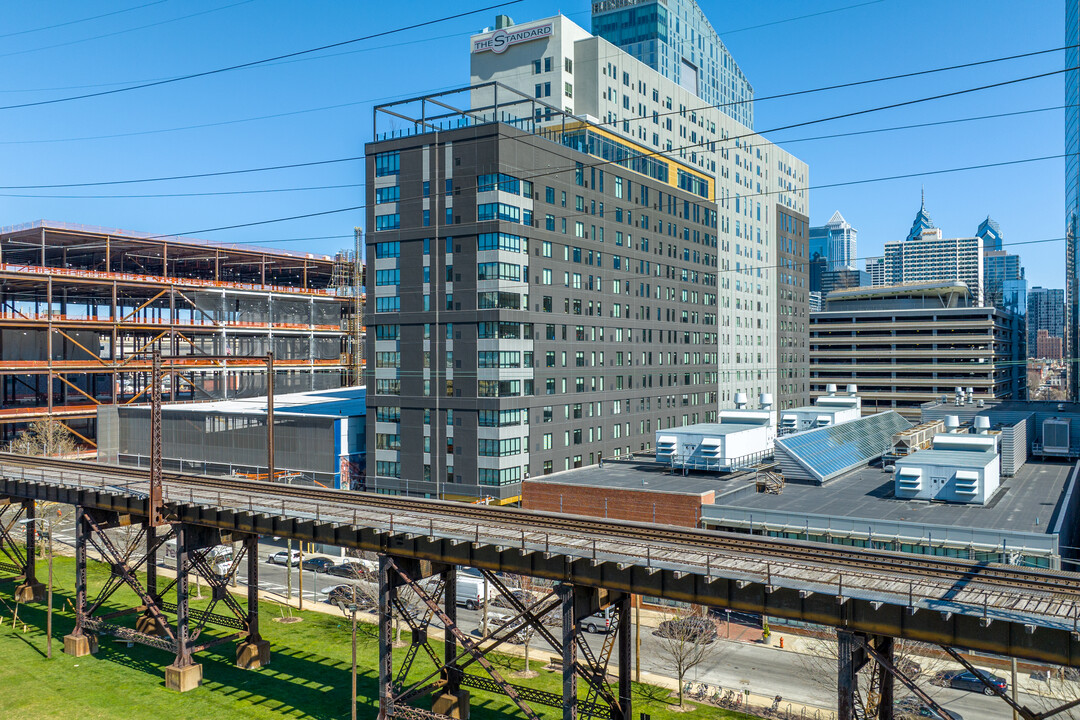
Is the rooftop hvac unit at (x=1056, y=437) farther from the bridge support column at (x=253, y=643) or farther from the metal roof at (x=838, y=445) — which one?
the bridge support column at (x=253, y=643)

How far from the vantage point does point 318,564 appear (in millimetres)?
59219

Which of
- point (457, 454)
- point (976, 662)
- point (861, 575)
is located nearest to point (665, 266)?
point (457, 454)

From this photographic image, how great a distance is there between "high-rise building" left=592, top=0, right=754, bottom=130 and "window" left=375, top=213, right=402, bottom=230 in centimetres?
8932

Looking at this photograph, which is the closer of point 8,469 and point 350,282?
point 8,469

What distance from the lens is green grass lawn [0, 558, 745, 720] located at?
1286 inches

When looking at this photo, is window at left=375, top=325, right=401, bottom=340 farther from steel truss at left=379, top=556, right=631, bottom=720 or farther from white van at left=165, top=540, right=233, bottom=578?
steel truss at left=379, top=556, right=631, bottom=720

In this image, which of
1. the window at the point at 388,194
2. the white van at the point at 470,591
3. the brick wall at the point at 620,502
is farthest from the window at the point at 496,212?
the white van at the point at 470,591

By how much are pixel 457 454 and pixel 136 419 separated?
42234 mm

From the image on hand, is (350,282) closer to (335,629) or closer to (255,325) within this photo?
(255,325)

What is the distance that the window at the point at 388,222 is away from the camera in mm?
66625

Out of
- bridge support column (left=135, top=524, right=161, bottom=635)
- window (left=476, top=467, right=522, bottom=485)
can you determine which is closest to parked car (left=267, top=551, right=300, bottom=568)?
window (left=476, top=467, right=522, bottom=485)

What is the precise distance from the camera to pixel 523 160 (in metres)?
64.0

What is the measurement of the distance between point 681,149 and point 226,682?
2843 inches

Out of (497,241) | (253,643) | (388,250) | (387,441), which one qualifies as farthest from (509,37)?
(253,643)
